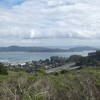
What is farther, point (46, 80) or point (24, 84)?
point (46, 80)

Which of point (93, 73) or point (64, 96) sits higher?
point (93, 73)

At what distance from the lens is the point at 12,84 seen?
8625mm

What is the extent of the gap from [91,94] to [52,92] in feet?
5.77

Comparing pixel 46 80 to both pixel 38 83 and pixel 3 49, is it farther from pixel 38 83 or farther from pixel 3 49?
pixel 3 49

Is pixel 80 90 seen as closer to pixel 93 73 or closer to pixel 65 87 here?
pixel 65 87

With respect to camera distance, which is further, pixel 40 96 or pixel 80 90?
pixel 80 90

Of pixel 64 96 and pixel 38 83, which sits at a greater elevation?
pixel 38 83

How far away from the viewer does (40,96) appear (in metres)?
6.95

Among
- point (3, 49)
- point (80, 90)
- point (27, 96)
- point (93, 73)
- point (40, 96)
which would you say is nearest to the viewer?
point (27, 96)

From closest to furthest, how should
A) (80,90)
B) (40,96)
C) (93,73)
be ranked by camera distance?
(40,96), (80,90), (93,73)

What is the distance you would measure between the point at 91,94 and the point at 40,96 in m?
A: 2.85

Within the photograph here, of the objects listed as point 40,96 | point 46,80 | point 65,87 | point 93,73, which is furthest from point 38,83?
point 93,73

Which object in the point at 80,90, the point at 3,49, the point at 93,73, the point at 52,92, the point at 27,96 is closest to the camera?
the point at 27,96

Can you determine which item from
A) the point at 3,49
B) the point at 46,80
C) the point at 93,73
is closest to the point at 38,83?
the point at 46,80
